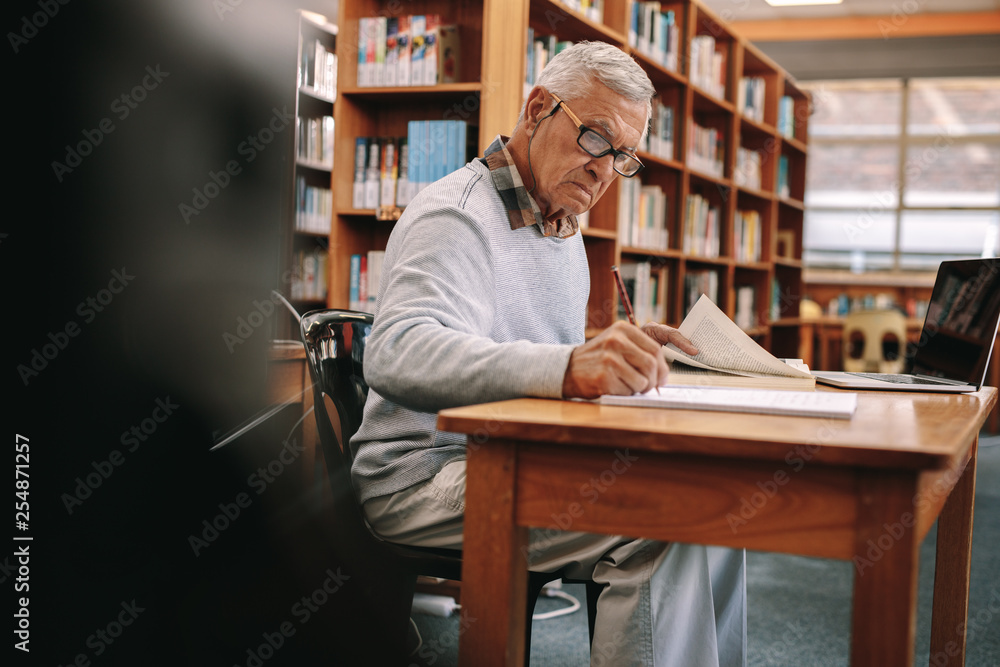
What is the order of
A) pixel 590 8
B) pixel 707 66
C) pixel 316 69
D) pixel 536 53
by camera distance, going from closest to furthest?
pixel 536 53 → pixel 590 8 → pixel 707 66 → pixel 316 69

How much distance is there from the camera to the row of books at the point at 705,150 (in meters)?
3.93

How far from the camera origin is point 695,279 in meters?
4.21

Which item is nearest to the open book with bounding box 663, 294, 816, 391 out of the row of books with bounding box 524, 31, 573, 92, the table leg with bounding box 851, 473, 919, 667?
the table leg with bounding box 851, 473, 919, 667

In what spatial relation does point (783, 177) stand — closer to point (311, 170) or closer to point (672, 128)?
point (672, 128)

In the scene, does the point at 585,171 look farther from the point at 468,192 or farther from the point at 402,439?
the point at 402,439

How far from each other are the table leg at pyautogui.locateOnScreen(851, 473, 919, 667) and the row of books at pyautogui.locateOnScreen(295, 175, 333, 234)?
396cm

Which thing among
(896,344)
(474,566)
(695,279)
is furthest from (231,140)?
(896,344)

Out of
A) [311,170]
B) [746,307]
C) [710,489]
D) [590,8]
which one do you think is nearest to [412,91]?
[590,8]

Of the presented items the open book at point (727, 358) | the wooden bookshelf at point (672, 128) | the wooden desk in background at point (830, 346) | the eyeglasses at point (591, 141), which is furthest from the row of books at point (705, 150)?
the open book at point (727, 358)

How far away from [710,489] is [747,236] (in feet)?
13.9

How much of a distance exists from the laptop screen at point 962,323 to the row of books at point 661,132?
81.0 inches

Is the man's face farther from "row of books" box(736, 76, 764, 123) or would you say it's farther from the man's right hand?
"row of books" box(736, 76, 764, 123)

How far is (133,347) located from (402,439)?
0.40 metres

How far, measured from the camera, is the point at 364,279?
2855mm
